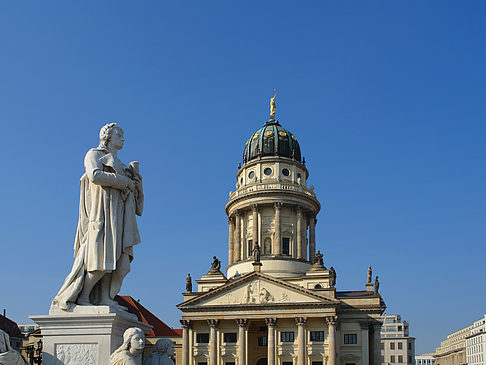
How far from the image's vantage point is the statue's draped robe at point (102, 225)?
783 cm

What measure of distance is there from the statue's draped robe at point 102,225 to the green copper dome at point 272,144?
75379mm

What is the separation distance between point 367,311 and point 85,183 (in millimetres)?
64939

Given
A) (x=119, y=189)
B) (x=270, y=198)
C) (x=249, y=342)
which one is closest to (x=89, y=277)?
(x=119, y=189)

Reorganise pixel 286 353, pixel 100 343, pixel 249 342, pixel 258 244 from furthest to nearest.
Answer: pixel 258 244
pixel 249 342
pixel 286 353
pixel 100 343

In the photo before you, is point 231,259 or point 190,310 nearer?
point 190,310

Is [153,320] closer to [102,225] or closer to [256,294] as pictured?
[256,294]

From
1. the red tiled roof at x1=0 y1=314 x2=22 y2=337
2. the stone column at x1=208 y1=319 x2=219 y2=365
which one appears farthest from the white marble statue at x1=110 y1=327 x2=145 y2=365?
the red tiled roof at x1=0 y1=314 x2=22 y2=337

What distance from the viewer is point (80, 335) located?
753 cm

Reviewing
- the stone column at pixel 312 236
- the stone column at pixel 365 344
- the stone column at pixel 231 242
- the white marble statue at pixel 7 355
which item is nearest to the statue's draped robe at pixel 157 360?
the white marble statue at pixel 7 355

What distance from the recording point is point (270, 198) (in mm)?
79250

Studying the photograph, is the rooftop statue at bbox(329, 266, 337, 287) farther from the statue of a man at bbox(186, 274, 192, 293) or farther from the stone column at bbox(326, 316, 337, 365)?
the statue of a man at bbox(186, 274, 192, 293)

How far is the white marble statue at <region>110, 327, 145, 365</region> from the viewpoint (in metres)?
6.99

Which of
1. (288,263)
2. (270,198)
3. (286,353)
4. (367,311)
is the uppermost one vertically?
(270,198)

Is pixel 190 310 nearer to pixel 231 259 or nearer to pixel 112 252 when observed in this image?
pixel 231 259
